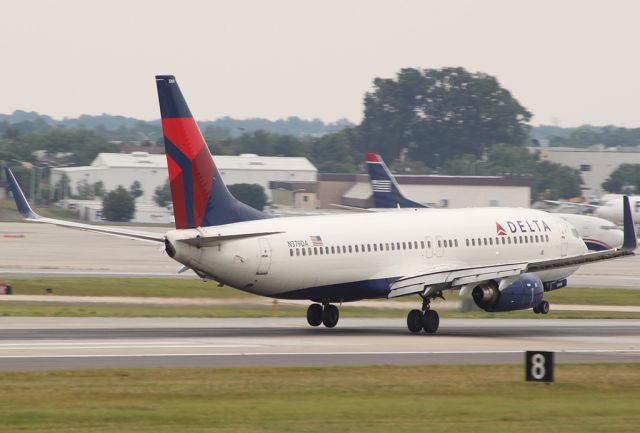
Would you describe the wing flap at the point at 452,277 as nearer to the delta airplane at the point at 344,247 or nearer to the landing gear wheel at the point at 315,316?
the delta airplane at the point at 344,247

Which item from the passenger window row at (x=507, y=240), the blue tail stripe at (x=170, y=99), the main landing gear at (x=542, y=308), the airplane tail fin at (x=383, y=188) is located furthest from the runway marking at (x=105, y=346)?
the airplane tail fin at (x=383, y=188)

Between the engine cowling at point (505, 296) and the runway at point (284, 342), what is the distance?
3.98ft

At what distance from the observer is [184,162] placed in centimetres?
4341

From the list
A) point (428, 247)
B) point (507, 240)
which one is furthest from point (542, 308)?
point (428, 247)

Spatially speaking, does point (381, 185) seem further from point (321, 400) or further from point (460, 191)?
point (460, 191)

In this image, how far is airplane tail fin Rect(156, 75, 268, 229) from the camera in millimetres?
43406

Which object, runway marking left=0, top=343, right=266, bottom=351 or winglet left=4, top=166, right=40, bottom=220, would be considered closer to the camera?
runway marking left=0, top=343, right=266, bottom=351

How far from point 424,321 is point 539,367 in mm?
15907

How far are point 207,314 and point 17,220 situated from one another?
10366 cm

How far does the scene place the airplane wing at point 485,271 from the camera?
45.0 metres

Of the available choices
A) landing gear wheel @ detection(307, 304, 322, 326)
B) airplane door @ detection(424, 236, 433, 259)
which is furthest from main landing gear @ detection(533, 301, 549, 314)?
landing gear wheel @ detection(307, 304, 322, 326)

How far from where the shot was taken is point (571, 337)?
4756 centimetres

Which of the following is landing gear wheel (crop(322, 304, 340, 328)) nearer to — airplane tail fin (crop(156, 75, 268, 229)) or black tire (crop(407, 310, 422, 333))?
black tire (crop(407, 310, 422, 333))

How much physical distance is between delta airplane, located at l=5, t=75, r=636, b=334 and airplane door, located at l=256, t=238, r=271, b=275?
46 millimetres
